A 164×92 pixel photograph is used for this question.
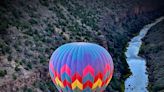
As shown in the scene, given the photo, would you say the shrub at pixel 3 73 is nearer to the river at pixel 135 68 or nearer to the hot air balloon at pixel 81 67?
the hot air balloon at pixel 81 67

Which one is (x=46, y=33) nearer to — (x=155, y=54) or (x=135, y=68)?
(x=135, y=68)

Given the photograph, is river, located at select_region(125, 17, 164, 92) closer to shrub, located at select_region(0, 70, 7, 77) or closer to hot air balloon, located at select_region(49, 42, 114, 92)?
shrub, located at select_region(0, 70, 7, 77)

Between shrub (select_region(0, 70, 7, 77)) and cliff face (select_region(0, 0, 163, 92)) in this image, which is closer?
shrub (select_region(0, 70, 7, 77))

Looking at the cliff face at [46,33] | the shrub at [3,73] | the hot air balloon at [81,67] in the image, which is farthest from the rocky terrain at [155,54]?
the hot air balloon at [81,67]

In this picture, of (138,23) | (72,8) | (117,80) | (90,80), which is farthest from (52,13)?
(138,23)

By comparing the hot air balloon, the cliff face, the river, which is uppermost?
the hot air balloon

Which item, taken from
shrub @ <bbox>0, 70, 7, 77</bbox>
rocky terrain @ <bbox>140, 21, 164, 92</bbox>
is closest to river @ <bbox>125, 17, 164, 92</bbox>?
rocky terrain @ <bbox>140, 21, 164, 92</bbox>

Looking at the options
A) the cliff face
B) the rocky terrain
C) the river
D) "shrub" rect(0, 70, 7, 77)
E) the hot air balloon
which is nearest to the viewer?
the hot air balloon
